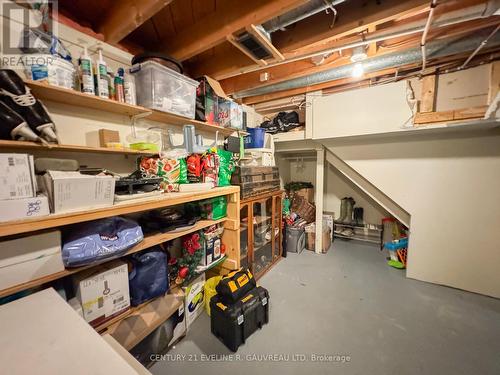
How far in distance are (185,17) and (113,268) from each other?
1.77 metres

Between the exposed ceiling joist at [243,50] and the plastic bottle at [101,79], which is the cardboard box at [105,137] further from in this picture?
the exposed ceiling joist at [243,50]

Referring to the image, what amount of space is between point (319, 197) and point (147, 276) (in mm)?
2441

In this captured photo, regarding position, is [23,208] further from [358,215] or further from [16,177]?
[358,215]

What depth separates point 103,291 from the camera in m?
1.06

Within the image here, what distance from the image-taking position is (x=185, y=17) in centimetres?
139

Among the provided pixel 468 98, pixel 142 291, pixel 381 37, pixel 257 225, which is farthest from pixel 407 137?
pixel 142 291

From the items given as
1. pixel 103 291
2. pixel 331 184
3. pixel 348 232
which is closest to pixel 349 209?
pixel 348 232

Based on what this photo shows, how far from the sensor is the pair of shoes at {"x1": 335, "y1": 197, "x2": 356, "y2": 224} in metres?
3.45

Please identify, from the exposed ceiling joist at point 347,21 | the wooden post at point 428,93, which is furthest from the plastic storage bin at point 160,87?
the wooden post at point 428,93

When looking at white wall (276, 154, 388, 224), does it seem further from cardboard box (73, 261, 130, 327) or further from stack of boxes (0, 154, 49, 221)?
stack of boxes (0, 154, 49, 221)

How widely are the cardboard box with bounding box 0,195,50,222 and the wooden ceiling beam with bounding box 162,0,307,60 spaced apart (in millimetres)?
1393

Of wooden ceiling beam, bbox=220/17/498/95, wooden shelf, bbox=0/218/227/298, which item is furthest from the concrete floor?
wooden ceiling beam, bbox=220/17/498/95

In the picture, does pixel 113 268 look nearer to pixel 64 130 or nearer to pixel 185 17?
pixel 64 130

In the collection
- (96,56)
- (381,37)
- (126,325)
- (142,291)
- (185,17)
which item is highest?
(185,17)
